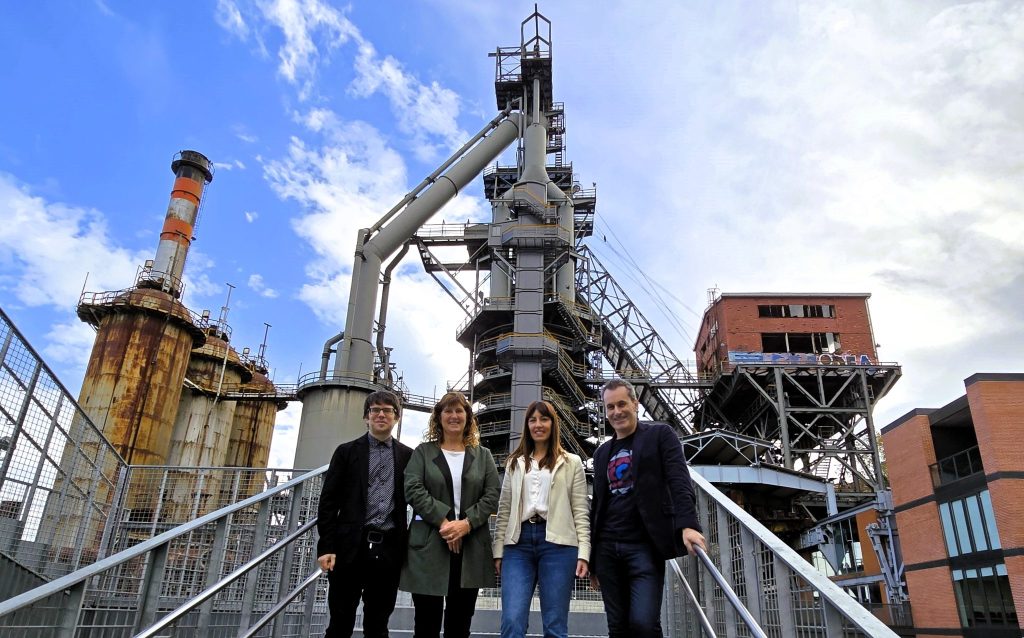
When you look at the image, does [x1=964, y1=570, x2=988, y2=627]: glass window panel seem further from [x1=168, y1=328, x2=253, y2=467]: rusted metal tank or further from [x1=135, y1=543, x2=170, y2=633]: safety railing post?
[x1=168, y1=328, x2=253, y2=467]: rusted metal tank

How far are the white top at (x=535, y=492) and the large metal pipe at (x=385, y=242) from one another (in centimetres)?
2431

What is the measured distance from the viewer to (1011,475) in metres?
19.0

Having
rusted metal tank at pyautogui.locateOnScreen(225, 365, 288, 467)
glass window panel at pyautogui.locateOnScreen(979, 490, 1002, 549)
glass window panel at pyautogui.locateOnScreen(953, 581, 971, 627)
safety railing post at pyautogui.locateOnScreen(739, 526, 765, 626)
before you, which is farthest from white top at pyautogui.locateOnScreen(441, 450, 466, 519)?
rusted metal tank at pyautogui.locateOnScreen(225, 365, 288, 467)

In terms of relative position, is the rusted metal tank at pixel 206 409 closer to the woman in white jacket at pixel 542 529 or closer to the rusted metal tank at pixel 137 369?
the rusted metal tank at pixel 137 369

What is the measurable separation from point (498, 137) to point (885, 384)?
22804 millimetres

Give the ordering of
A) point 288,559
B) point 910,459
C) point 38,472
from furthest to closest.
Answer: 1. point 910,459
2. point 38,472
3. point 288,559

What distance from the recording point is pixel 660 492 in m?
3.62

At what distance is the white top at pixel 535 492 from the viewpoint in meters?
3.95

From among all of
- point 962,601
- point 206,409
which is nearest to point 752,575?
point 962,601

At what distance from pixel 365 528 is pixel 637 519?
1643 mm

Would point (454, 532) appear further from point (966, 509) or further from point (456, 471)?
point (966, 509)

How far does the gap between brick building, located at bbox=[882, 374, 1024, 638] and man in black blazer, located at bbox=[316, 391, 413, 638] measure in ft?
66.9

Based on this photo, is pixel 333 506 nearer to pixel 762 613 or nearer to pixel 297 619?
pixel 297 619

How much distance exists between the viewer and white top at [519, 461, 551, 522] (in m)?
3.95
